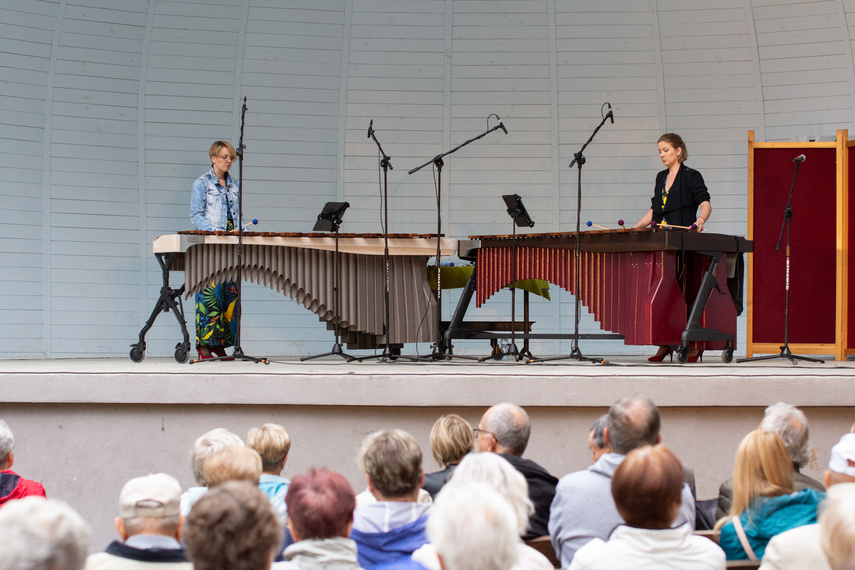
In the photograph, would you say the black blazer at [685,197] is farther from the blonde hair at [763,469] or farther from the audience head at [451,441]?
the blonde hair at [763,469]

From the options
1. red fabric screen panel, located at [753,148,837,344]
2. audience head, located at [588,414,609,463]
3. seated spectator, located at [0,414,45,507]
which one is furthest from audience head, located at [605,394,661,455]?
red fabric screen panel, located at [753,148,837,344]

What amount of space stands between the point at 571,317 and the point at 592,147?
178 centimetres

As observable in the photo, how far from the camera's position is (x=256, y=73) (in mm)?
8367

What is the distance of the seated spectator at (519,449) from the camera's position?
3158mm

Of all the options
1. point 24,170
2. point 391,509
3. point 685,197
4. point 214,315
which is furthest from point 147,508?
point 24,170

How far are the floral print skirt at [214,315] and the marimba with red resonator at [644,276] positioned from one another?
83.2 inches

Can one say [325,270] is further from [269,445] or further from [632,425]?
[632,425]

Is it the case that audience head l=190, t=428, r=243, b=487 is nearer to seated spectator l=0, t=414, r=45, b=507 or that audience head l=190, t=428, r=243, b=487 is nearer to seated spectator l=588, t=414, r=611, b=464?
seated spectator l=0, t=414, r=45, b=507

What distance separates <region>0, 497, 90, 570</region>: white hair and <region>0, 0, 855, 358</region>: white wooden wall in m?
6.67

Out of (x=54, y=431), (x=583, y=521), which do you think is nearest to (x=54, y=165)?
(x=54, y=431)

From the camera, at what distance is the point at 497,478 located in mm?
2408

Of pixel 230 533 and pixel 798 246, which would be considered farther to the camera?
pixel 798 246

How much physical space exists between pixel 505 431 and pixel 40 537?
1.99 m

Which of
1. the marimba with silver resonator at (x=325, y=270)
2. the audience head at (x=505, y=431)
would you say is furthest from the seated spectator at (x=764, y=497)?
the marimba with silver resonator at (x=325, y=270)
